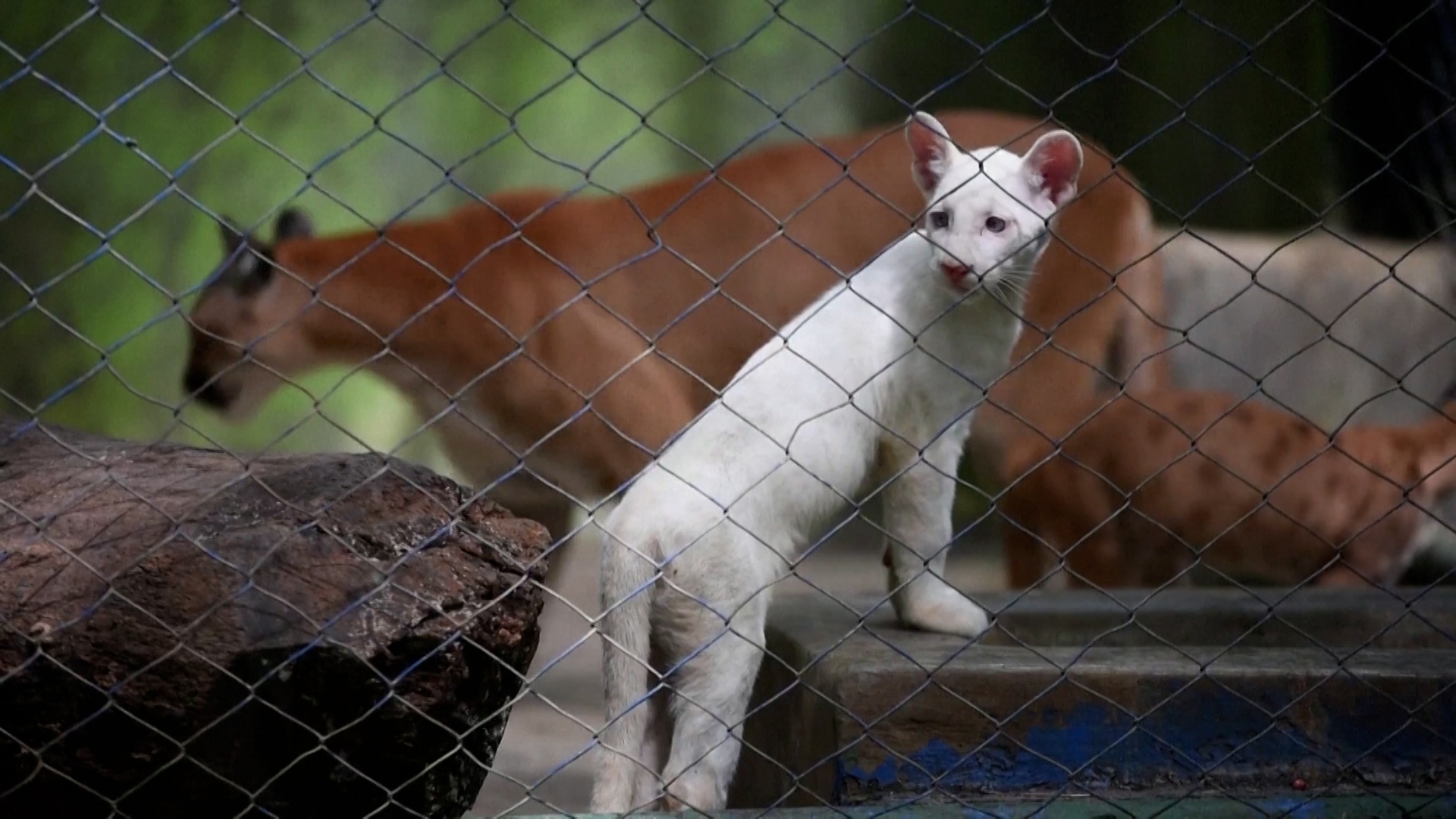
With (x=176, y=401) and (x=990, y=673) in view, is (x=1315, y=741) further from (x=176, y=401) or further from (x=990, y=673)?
(x=176, y=401)

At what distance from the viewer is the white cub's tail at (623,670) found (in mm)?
2670

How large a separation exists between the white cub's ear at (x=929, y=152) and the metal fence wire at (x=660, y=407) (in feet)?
0.63

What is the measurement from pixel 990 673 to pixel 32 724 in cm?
171

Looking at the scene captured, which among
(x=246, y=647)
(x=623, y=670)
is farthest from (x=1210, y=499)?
(x=246, y=647)

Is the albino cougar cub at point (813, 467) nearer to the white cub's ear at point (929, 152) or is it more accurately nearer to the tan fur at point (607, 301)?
the white cub's ear at point (929, 152)

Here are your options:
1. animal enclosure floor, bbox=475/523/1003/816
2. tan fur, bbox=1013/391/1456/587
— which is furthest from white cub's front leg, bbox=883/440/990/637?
tan fur, bbox=1013/391/1456/587

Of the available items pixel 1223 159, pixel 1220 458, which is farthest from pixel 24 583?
pixel 1223 159

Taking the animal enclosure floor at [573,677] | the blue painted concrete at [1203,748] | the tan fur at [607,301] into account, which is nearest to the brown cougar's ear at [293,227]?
the tan fur at [607,301]

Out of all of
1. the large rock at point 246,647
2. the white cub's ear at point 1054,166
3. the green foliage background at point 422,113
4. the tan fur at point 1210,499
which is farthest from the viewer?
the green foliage background at point 422,113

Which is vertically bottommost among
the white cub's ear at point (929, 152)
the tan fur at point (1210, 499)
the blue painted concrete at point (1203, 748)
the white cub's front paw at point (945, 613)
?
the tan fur at point (1210, 499)

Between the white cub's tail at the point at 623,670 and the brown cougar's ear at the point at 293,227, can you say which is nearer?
the white cub's tail at the point at 623,670

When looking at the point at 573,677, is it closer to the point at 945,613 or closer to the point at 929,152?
the point at 945,613

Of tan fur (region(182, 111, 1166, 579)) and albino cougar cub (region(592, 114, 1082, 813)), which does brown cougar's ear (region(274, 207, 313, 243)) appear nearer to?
tan fur (region(182, 111, 1166, 579))

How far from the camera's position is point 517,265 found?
483cm
